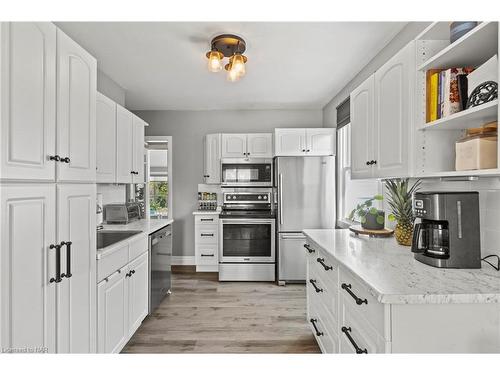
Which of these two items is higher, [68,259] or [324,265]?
[68,259]

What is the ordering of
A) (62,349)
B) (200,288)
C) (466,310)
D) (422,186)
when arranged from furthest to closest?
1. (200,288)
2. (422,186)
3. (62,349)
4. (466,310)

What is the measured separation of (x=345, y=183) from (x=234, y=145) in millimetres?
1709

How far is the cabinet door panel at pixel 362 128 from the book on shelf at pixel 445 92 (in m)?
0.50

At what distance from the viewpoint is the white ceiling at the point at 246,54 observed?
2246 millimetres

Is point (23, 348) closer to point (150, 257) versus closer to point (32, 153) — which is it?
point (32, 153)

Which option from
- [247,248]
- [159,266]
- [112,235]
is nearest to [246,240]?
[247,248]

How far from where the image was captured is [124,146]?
2838mm

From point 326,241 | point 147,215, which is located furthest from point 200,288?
point 326,241

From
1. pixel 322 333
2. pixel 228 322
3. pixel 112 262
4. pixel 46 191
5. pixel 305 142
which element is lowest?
pixel 228 322

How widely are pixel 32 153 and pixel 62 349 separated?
98cm

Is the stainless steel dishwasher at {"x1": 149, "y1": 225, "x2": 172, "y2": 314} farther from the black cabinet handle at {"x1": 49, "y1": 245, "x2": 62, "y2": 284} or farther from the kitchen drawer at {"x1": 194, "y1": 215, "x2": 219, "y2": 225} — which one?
the black cabinet handle at {"x1": 49, "y1": 245, "x2": 62, "y2": 284}

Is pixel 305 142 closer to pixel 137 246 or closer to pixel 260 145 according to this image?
pixel 260 145

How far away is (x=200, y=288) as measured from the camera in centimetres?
366

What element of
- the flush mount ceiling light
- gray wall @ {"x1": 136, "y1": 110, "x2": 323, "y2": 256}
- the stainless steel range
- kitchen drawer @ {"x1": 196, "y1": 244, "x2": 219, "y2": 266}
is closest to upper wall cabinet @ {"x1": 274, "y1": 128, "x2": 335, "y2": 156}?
gray wall @ {"x1": 136, "y1": 110, "x2": 323, "y2": 256}
